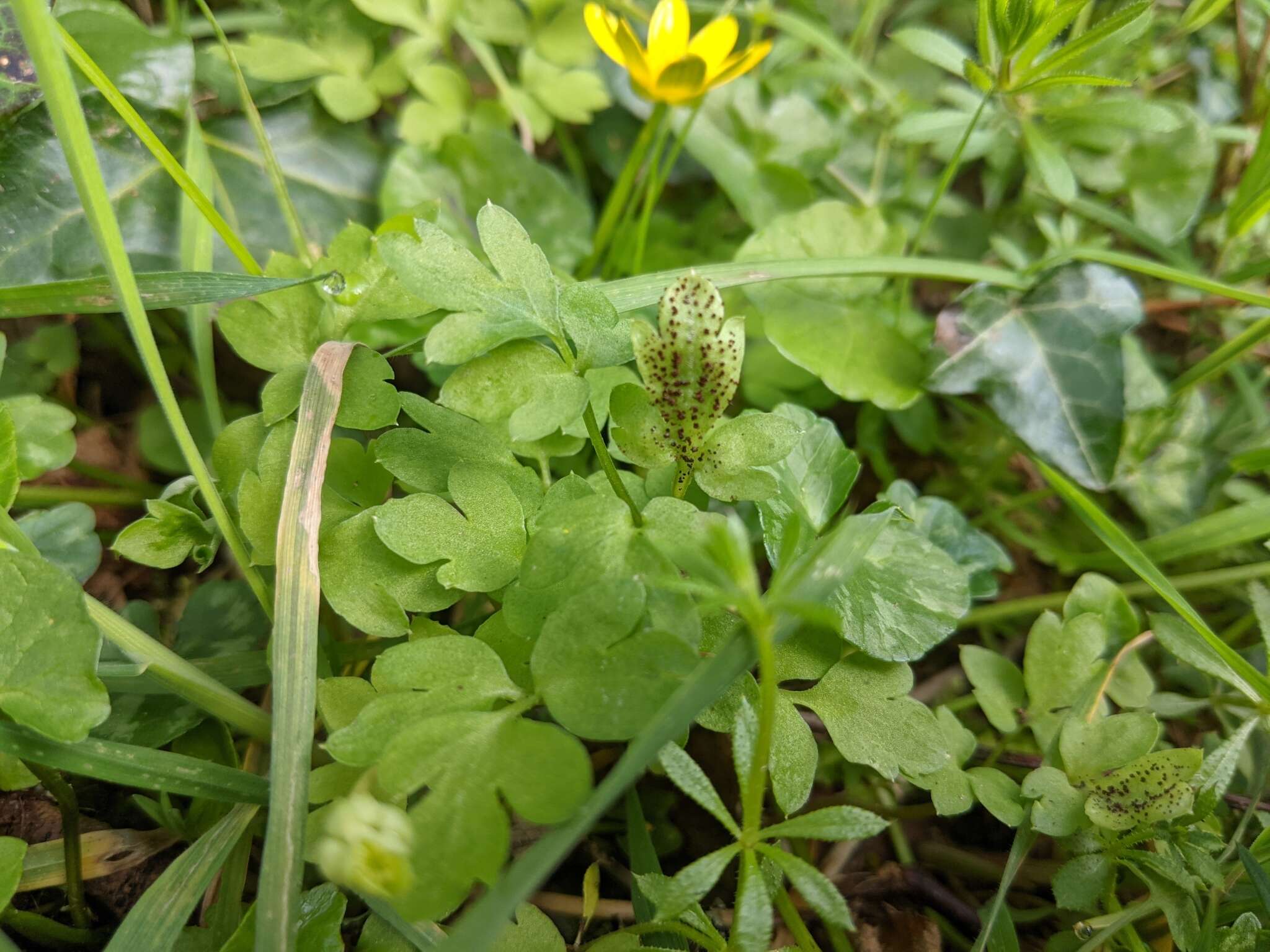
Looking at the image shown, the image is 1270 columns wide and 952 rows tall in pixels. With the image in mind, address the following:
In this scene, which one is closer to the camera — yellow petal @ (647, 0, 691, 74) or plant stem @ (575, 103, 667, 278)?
yellow petal @ (647, 0, 691, 74)

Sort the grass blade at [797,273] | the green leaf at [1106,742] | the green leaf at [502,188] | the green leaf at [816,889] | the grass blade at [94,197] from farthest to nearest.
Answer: the green leaf at [502,188] < the grass blade at [797,273] < the green leaf at [1106,742] < the grass blade at [94,197] < the green leaf at [816,889]

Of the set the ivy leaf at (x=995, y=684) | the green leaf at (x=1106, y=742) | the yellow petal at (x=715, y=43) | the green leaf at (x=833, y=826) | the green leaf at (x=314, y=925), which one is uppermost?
the yellow petal at (x=715, y=43)

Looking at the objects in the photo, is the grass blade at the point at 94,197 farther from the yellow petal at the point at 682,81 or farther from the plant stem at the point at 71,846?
the yellow petal at the point at 682,81

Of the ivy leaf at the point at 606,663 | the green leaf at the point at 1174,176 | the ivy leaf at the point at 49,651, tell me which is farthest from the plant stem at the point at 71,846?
the green leaf at the point at 1174,176

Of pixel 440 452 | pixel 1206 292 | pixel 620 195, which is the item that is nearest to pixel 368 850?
pixel 440 452

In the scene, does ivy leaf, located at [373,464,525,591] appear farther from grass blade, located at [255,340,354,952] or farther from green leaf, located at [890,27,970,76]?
green leaf, located at [890,27,970,76]

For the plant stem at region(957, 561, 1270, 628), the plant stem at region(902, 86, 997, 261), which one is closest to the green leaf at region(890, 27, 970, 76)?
the plant stem at region(902, 86, 997, 261)

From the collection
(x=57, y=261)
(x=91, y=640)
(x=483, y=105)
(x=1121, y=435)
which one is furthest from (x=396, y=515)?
(x=1121, y=435)
